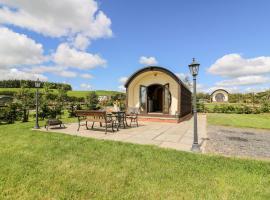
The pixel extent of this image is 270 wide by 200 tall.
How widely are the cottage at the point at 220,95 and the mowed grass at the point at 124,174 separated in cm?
5139

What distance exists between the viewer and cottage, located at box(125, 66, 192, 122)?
12625mm

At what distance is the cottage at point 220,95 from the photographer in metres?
51.1

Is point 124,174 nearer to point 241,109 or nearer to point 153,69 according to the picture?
point 153,69

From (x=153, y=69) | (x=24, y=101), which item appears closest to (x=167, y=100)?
(x=153, y=69)

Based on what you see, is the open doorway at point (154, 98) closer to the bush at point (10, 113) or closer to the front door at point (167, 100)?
the front door at point (167, 100)

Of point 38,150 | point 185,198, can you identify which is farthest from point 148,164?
point 38,150

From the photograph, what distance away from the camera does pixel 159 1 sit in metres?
10.5

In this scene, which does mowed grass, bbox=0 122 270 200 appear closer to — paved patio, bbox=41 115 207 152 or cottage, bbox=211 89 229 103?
paved patio, bbox=41 115 207 152

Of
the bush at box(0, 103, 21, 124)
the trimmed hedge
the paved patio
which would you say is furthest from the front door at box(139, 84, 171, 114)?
the trimmed hedge

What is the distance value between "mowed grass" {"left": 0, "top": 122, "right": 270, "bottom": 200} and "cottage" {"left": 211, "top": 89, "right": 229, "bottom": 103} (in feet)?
169

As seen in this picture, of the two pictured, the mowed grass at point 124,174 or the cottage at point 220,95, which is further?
the cottage at point 220,95

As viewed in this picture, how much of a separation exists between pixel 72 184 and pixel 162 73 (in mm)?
11279

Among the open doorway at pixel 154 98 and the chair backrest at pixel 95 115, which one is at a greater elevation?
the open doorway at pixel 154 98

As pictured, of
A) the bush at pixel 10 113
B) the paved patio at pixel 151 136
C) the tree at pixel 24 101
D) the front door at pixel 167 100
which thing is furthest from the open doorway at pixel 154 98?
the bush at pixel 10 113
